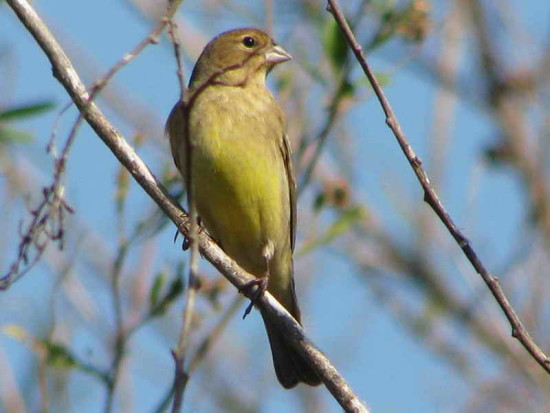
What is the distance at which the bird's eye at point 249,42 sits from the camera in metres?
6.88

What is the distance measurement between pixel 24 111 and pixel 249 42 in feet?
7.14

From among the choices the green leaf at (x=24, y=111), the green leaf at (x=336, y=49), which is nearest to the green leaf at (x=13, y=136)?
the green leaf at (x=24, y=111)

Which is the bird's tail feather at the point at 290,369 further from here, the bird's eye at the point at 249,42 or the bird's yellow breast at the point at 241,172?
the bird's eye at the point at 249,42

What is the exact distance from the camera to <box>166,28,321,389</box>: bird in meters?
5.67

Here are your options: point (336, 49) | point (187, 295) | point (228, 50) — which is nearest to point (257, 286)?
point (336, 49)

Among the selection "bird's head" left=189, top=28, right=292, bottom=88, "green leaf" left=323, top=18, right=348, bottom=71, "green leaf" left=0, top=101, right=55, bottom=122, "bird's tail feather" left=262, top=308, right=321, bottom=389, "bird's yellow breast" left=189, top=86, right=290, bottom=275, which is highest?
"bird's head" left=189, top=28, right=292, bottom=88

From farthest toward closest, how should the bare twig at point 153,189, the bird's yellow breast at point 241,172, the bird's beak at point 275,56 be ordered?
the bird's beak at point 275,56 → the bird's yellow breast at point 241,172 → the bare twig at point 153,189

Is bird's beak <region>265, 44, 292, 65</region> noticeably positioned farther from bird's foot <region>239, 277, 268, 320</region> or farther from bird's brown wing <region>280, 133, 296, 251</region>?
bird's foot <region>239, 277, 268, 320</region>

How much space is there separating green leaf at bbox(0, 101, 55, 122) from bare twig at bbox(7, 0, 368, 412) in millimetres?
752

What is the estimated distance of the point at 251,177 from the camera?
5766 millimetres

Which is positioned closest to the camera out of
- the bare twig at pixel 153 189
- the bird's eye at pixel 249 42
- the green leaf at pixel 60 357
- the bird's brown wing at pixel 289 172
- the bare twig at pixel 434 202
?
the bare twig at pixel 434 202

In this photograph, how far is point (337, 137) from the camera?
962 centimetres

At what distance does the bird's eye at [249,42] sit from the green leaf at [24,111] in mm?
2108

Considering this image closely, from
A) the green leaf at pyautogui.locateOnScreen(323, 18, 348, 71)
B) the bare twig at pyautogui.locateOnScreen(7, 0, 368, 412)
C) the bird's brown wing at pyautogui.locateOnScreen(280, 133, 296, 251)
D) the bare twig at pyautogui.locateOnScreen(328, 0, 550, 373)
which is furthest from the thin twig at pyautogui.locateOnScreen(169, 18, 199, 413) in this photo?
the bird's brown wing at pyautogui.locateOnScreen(280, 133, 296, 251)
